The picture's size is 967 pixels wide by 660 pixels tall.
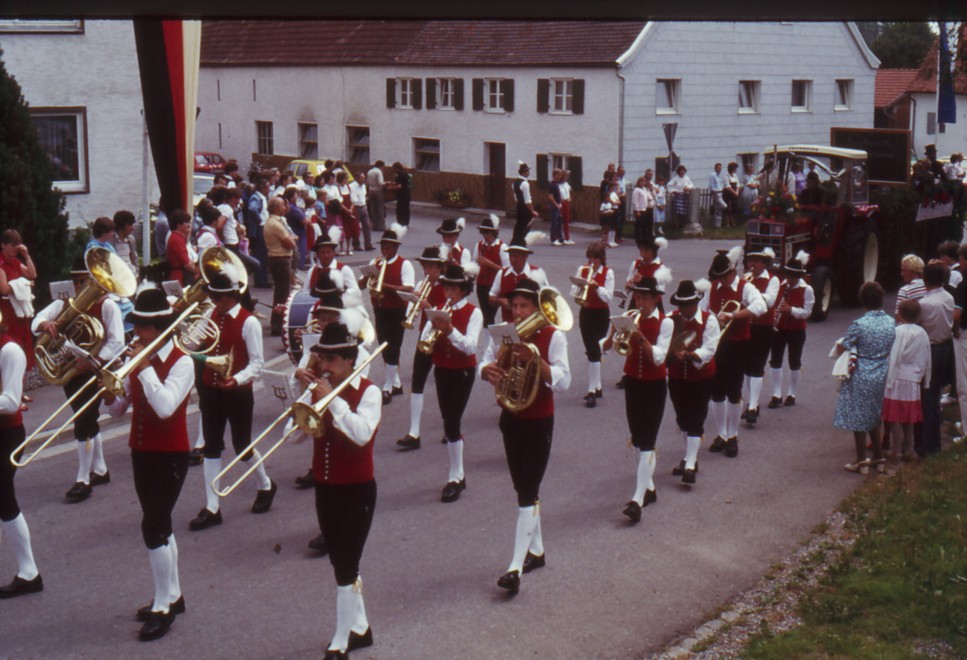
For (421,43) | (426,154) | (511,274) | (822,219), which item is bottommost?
(511,274)

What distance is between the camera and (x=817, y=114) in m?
38.1

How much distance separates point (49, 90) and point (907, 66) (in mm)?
46468

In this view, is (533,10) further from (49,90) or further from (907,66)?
(907,66)

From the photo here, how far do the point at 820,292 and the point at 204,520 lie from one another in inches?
465

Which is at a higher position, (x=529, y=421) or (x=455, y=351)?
(x=455, y=351)

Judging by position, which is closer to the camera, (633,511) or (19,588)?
(19,588)

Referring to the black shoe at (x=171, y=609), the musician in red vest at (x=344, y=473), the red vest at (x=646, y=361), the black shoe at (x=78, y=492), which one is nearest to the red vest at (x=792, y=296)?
the red vest at (x=646, y=361)

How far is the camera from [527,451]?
26.6ft

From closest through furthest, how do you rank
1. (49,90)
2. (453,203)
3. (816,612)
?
1. (816,612)
2. (49,90)
3. (453,203)

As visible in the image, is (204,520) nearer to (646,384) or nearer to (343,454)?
(343,454)

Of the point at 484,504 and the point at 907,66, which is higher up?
the point at 907,66

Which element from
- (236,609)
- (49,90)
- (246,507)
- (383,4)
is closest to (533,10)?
(383,4)

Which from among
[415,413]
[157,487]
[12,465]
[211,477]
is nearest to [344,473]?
[157,487]

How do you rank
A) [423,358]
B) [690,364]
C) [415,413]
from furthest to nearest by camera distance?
[415,413]
[423,358]
[690,364]
